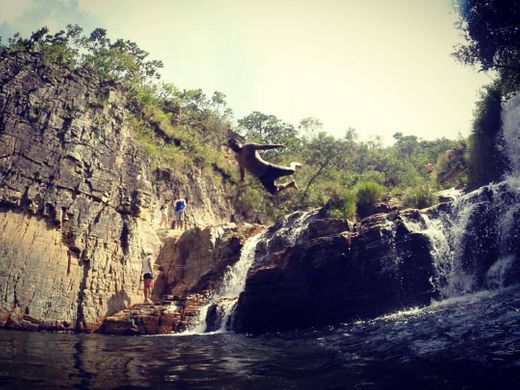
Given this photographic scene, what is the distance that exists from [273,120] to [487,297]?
112 feet

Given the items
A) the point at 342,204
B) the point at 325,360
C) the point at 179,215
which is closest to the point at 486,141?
the point at 342,204

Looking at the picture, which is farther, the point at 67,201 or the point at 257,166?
the point at 67,201

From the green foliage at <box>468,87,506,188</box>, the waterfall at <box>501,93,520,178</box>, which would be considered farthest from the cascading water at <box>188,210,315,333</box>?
the waterfall at <box>501,93,520,178</box>

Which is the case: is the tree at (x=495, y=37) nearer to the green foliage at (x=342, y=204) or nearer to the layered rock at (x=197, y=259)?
the green foliage at (x=342, y=204)

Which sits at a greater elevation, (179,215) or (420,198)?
(420,198)

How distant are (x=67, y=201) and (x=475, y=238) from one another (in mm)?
16916

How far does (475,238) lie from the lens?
48.2 feet

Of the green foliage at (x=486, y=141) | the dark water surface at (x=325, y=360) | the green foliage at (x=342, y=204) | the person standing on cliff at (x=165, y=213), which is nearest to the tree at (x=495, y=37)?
the green foliage at (x=486, y=141)

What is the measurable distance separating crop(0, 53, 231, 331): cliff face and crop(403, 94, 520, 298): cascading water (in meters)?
13.3

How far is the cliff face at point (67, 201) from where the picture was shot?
16469 mm

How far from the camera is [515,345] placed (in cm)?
641

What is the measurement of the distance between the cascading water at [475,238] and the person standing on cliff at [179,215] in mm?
12291

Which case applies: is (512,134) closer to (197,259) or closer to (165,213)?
(197,259)

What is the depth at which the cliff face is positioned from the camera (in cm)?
1647
